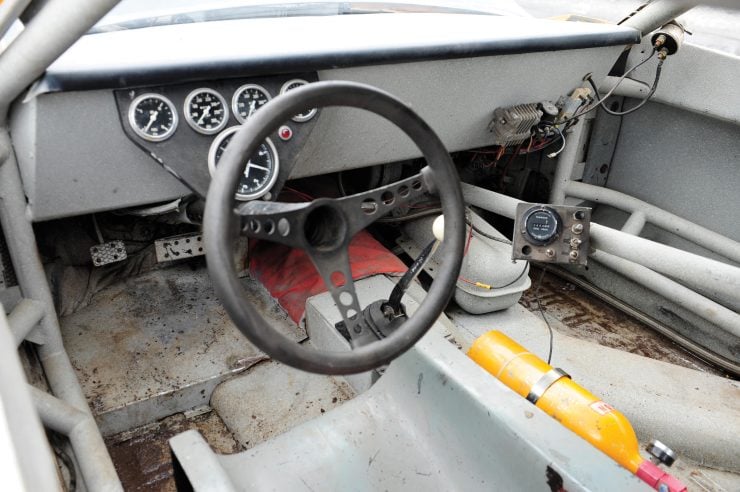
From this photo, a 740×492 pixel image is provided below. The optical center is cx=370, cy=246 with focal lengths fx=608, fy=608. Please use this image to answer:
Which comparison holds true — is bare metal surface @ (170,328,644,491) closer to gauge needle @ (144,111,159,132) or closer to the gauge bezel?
the gauge bezel

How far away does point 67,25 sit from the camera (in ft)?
3.27

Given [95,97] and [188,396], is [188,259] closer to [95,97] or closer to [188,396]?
[188,396]

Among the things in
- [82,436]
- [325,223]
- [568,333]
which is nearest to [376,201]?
[325,223]

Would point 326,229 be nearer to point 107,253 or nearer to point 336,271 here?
point 336,271

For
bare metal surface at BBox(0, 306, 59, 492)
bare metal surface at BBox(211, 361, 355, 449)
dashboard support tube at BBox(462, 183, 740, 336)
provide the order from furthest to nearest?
bare metal surface at BBox(211, 361, 355, 449), dashboard support tube at BBox(462, 183, 740, 336), bare metal surface at BBox(0, 306, 59, 492)

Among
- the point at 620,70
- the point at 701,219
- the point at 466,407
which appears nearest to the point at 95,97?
the point at 466,407

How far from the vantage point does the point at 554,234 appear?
152 cm

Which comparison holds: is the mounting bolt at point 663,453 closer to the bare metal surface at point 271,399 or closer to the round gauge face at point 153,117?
the bare metal surface at point 271,399

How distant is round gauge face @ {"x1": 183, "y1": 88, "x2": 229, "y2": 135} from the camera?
1474mm

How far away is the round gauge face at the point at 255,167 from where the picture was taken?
1506mm

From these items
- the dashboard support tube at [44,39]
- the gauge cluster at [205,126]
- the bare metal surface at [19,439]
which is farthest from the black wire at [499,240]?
the bare metal surface at [19,439]

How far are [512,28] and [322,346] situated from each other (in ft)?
3.86

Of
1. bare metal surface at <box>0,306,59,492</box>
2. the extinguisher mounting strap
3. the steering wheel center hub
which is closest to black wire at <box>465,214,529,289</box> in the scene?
the extinguisher mounting strap

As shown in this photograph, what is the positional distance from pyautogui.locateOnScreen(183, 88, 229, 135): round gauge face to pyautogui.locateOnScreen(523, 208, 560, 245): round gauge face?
0.81 meters
